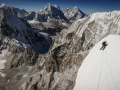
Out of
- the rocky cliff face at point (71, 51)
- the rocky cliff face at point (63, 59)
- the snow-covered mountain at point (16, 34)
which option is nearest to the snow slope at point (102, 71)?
the rocky cliff face at point (63, 59)

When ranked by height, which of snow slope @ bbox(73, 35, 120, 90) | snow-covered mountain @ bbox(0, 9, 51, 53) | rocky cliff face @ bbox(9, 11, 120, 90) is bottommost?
snow slope @ bbox(73, 35, 120, 90)

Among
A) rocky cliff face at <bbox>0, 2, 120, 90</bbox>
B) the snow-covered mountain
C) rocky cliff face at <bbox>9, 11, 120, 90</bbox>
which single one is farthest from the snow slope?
the snow-covered mountain

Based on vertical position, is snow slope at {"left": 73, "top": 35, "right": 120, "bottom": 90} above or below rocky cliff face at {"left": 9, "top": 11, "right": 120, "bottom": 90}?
below

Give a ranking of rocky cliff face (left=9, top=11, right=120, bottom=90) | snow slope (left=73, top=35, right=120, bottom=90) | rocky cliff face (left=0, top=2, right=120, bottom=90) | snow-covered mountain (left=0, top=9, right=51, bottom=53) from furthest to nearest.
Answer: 1. snow-covered mountain (left=0, top=9, right=51, bottom=53)
2. rocky cliff face (left=0, top=2, right=120, bottom=90)
3. rocky cliff face (left=9, top=11, right=120, bottom=90)
4. snow slope (left=73, top=35, right=120, bottom=90)

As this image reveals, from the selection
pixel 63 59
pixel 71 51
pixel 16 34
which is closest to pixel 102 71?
pixel 71 51

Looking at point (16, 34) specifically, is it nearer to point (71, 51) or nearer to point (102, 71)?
point (71, 51)

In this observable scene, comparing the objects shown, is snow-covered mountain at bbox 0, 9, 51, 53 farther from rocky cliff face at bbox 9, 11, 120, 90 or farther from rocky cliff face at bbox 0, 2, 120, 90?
rocky cliff face at bbox 9, 11, 120, 90

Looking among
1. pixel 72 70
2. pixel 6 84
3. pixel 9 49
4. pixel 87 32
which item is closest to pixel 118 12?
pixel 87 32

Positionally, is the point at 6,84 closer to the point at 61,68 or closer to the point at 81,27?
the point at 61,68
